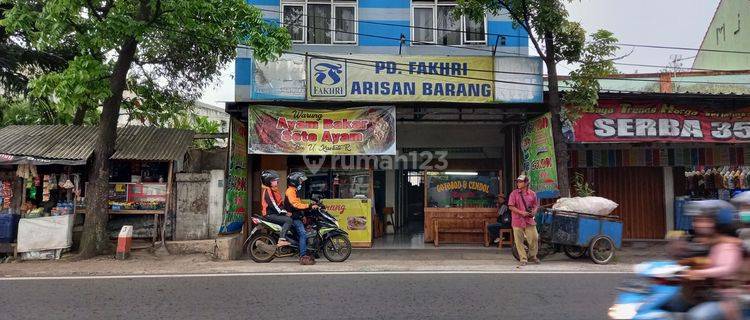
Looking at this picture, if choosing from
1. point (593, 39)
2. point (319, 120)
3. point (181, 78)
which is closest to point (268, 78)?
point (319, 120)

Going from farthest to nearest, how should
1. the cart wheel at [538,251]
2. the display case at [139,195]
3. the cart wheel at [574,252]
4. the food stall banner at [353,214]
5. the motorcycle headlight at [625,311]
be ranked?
the food stall banner at [353,214], the display case at [139,195], the cart wheel at [574,252], the cart wheel at [538,251], the motorcycle headlight at [625,311]

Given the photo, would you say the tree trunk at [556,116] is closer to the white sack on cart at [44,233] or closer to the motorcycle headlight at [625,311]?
the motorcycle headlight at [625,311]

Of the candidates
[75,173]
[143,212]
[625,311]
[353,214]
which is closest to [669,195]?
[353,214]

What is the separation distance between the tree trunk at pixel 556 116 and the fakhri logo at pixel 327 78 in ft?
14.7

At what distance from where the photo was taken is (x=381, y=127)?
1198 cm

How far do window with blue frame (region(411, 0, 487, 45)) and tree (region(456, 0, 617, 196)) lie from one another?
136 cm

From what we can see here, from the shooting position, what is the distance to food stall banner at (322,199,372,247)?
1275 centimetres

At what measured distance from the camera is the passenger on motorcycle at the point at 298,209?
383 inches

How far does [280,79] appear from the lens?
458 inches

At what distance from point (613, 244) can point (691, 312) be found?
21.7ft

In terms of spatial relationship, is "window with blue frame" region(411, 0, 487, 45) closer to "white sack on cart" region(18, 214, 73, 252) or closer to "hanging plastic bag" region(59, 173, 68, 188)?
"hanging plastic bag" region(59, 173, 68, 188)

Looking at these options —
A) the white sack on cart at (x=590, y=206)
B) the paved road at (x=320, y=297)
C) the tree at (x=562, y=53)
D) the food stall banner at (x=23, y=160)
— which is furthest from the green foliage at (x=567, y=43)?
the food stall banner at (x=23, y=160)

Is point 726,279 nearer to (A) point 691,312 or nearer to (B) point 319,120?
(A) point 691,312

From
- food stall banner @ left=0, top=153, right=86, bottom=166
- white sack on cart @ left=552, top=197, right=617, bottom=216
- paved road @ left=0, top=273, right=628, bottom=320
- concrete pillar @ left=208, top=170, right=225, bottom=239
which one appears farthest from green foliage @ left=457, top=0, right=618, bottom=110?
food stall banner @ left=0, top=153, right=86, bottom=166
